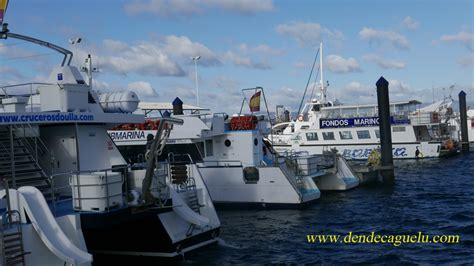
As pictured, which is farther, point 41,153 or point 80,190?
point 41,153

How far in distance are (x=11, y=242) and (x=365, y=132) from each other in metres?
37.4

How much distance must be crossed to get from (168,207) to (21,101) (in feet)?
15.6

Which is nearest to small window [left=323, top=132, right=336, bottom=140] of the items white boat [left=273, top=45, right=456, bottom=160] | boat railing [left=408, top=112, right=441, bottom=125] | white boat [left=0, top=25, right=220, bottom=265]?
white boat [left=273, top=45, right=456, bottom=160]

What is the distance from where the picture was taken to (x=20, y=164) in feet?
40.9

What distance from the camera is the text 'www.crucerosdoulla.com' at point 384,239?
14.4 m

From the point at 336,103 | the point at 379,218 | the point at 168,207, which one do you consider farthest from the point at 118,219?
the point at 336,103

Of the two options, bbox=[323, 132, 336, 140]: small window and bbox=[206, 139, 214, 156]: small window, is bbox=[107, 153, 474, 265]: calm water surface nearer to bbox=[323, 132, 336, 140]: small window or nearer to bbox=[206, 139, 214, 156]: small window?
bbox=[206, 139, 214, 156]: small window

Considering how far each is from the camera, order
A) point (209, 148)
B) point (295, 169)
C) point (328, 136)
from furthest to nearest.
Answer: point (328, 136), point (209, 148), point (295, 169)

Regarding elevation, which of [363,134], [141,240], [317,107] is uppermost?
[317,107]

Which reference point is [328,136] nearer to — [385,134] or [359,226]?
[385,134]

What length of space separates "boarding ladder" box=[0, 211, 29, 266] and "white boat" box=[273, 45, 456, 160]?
3416cm

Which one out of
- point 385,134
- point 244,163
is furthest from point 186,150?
point 385,134

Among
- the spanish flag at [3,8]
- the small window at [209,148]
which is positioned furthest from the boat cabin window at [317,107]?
the spanish flag at [3,8]

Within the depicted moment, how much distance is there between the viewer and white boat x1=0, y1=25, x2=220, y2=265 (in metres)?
9.29
